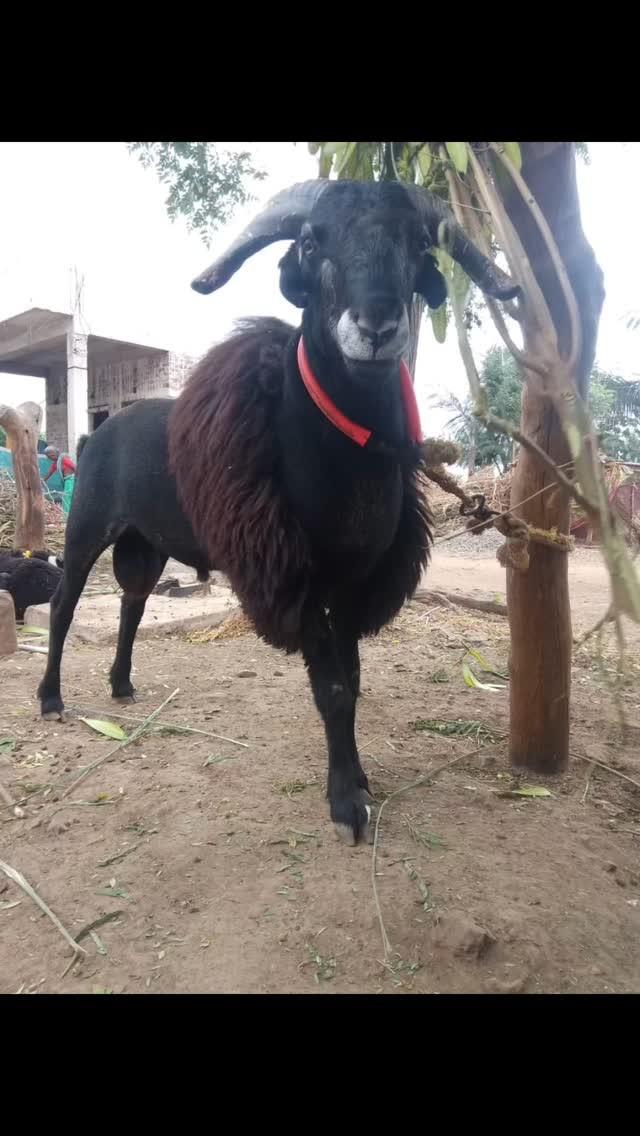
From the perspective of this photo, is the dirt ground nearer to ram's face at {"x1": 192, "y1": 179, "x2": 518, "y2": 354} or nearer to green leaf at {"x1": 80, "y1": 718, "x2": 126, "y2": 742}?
green leaf at {"x1": 80, "y1": 718, "x2": 126, "y2": 742}

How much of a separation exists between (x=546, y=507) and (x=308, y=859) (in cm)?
143

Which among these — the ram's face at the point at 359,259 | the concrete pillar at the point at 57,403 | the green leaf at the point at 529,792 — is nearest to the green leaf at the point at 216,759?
the green leaf at the point at 529,792

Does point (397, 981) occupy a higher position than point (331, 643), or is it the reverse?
point (331, 643)

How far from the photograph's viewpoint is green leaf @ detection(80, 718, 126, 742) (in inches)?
134

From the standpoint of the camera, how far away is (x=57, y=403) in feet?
64.6

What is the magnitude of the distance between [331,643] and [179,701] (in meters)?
1.70

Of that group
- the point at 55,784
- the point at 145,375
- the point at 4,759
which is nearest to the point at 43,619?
the point at 4,759

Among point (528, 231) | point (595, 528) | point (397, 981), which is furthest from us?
point (528, 231)

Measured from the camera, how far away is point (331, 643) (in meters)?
2.54

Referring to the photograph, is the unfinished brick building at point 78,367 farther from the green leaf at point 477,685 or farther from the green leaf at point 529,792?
the green leaf at point 529,792

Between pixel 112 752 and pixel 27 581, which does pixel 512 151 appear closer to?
pixel 112 752

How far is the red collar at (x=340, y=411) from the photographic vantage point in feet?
7.66

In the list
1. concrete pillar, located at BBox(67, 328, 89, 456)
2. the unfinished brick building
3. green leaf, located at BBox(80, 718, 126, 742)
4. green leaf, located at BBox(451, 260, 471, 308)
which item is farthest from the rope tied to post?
concrete pillar, located at BBox(67, 328, 89, 456)

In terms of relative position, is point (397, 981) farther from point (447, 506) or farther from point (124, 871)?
point (447, 506)
